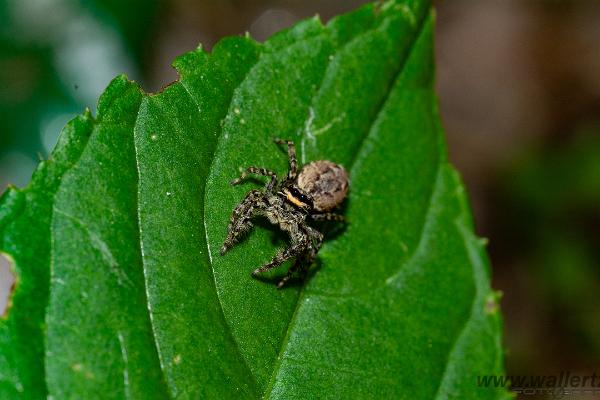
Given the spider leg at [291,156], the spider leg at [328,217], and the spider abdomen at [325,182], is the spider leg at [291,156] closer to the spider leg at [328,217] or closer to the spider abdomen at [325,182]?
the spider abdomen at [325,182]

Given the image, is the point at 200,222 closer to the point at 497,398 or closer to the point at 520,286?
the point at 497,398

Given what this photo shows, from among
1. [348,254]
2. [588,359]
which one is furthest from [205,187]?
[588,359]

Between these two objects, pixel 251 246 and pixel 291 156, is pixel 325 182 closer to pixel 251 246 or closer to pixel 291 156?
pixel 291 156

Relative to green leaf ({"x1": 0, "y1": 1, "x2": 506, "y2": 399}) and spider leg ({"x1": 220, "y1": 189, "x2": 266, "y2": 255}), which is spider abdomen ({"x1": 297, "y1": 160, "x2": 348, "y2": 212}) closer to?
green leaf ({"x1": 0, "y1": 1, "x2": 506, "y2": 399})

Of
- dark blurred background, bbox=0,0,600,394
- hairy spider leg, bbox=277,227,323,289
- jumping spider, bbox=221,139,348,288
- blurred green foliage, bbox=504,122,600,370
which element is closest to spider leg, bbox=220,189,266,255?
jumping spider, bbox=221,139,348,288

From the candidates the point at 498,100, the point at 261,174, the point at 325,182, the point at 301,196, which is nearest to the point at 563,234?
the point at 498,100

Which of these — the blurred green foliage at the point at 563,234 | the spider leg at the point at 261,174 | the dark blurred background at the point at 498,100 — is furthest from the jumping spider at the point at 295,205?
the blurred green foliage at the point at 563,234
